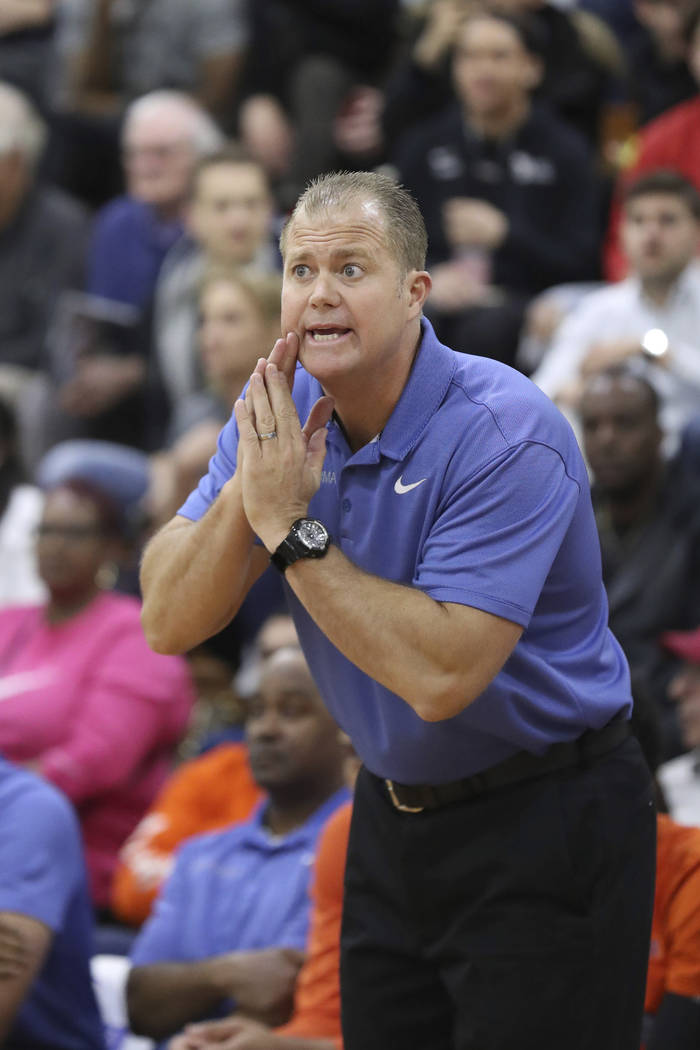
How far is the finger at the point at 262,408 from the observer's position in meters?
2.21

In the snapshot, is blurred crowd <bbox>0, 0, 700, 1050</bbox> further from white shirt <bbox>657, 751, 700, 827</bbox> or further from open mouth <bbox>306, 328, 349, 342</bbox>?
open mouth <bbox>306, 328, 349, 342</bbox>

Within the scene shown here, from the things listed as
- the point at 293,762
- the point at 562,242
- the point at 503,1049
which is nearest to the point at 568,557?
the point at 503,1049

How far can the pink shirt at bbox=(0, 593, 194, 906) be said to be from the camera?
4453 mm

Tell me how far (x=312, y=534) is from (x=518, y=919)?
1.98ft

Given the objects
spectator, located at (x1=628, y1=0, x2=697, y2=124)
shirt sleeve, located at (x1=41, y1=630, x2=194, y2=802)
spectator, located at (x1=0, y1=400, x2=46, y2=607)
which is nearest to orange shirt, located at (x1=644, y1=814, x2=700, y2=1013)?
shirt sleeve, located at (x1=41, y1=630, x2=194, y2=802)

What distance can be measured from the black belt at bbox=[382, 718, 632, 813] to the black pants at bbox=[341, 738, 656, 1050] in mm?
12

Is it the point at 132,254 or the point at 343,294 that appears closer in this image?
the point at 343,294

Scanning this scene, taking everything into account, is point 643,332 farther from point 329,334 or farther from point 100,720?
point 329,334

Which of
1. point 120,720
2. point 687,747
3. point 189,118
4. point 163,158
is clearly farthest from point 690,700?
point 189,118

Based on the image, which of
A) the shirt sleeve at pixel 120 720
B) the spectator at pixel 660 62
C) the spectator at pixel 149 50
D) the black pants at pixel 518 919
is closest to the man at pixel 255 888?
the shirt sleeve at pixel 120 720

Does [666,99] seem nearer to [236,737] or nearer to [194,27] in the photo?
[194,27]

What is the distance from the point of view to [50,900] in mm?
3312

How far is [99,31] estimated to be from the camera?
8.18 meters

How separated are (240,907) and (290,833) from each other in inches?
8.1
